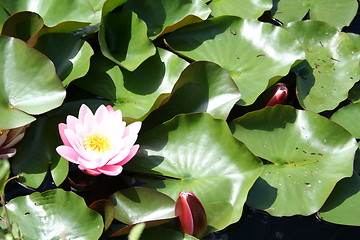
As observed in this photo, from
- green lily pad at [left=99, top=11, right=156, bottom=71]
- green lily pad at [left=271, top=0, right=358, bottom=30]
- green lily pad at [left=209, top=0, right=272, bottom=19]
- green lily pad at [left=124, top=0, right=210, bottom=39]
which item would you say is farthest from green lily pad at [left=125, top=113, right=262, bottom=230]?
green lily pad at [left=271, top=0, right=358, bottom=30]

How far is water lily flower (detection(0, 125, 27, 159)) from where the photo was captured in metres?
1.88

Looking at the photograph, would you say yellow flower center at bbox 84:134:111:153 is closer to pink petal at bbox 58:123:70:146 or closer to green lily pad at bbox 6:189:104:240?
pink petal at bbox 58:123:70:146

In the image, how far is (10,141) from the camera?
6.22ft

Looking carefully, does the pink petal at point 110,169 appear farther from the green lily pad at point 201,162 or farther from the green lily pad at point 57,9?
the green lily pad at point 57,9

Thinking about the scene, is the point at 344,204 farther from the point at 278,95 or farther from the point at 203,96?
the point at 203,96

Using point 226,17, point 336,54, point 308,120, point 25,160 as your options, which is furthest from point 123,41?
point 336,54

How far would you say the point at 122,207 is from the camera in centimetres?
182

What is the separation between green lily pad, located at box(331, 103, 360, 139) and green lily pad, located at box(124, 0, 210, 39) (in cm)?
75

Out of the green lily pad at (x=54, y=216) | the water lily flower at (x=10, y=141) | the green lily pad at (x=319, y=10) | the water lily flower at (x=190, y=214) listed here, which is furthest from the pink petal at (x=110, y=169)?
the green lily pad at (x=319, y=10)

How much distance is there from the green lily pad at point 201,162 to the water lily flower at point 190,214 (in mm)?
78

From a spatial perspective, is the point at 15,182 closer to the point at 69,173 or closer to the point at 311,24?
the point at 69,173

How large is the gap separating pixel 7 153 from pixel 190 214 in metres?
0.72

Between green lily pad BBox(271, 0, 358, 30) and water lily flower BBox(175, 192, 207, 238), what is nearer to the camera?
water lily flower BBox(175, 192, 207, 238)

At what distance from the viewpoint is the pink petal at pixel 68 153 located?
5.83 ft
